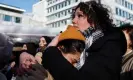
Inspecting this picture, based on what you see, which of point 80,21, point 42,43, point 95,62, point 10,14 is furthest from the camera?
point 10,14

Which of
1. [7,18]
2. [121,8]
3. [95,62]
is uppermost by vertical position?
[121,8]

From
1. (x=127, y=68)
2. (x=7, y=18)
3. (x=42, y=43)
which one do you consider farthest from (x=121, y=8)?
(x=127, y=68)

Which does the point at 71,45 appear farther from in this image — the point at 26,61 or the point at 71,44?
the point at 26,61

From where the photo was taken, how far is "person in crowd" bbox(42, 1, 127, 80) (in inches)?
52.6

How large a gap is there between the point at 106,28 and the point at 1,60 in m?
0.61

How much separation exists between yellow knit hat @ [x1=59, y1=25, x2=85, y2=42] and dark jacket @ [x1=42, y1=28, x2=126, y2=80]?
0.10m

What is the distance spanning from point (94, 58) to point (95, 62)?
3cm

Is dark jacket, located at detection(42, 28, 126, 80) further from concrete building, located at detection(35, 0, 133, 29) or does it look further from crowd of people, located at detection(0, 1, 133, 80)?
concrete building, located at detection(35, 0, 133, 29)

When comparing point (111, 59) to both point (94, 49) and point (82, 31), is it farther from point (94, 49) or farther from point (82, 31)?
point (82, 31)

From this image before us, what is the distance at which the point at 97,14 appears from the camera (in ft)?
5.84

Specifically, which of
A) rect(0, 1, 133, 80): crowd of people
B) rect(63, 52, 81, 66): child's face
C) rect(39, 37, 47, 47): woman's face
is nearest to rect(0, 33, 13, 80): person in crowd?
rect(0, 1, 133, 80): crowd of people

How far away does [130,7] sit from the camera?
60.0m

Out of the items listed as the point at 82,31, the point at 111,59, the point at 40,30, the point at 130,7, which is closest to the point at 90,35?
the point at 82,31

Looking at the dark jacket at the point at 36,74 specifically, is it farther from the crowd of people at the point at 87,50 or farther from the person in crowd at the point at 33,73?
the crowd of people at the point at 87,50
